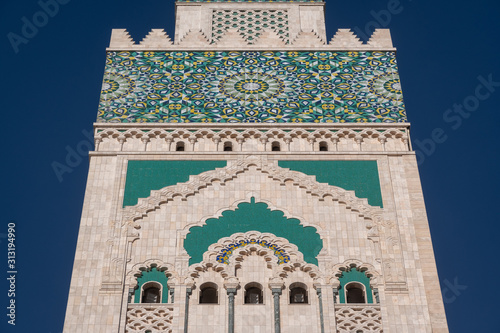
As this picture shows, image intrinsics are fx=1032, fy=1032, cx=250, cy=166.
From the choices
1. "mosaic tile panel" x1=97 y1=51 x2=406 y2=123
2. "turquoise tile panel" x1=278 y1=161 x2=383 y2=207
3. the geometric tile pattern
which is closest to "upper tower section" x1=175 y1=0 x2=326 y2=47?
the geometric tile pattern

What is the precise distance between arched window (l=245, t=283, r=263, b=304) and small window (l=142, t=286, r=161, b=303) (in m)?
0.96

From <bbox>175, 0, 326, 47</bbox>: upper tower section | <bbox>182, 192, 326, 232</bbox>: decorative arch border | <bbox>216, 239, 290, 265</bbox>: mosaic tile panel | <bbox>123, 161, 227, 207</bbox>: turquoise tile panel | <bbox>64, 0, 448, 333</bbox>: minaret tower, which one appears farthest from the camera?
<bbox>175, 0, 326, 47</bbox>: upper tower section

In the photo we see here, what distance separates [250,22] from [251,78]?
1881mm

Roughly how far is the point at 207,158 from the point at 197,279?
1.88m

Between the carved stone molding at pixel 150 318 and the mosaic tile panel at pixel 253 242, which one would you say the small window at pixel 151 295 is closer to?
the carved stone molding at pixel 150 318

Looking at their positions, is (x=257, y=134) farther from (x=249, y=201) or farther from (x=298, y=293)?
(x=298, y=293)

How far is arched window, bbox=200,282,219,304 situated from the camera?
11172 millimetres

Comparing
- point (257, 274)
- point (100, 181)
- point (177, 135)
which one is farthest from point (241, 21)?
point (257, 274)

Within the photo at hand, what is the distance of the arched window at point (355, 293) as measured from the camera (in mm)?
11180

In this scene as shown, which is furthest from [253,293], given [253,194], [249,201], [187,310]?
[253,194]

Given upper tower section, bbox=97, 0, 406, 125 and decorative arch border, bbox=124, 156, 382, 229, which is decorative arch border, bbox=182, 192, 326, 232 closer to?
decorative arch border, bbox=124, 156, 382, 229

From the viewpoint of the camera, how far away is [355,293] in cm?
1127

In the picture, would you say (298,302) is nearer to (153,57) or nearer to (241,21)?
(153,57)

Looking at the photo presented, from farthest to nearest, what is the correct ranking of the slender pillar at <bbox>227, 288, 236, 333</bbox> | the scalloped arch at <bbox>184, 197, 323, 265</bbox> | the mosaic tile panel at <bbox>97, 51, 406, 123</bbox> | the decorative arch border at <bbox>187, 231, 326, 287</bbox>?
the mosaic tile panel at <bbox>97, 51, 406, 123</bbox>
the scalloped arch at <bbox>184, 197, 323, 265</bbox>
the decorative arch border at <bbox>187, 231, 326, 287</bbox>
the slender pillar at <bbox>227, 288, 236, 333</bbox>
